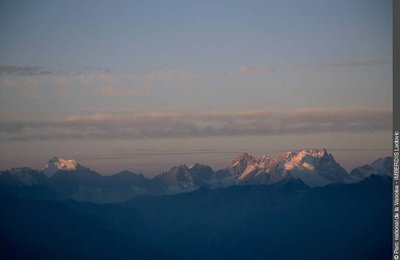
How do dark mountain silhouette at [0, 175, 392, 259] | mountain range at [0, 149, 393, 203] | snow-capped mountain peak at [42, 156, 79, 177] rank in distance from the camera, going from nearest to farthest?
snow-capped mountain peak at [42, 156, 79, 177] < mountain range at [0, 149, 393, 203] < dark mountain silhouette at [0, 175, 392, 259]

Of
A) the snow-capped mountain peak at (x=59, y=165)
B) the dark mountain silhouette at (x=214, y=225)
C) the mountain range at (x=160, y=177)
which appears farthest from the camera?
the dark mountain silhouette at (x=214, y=225)

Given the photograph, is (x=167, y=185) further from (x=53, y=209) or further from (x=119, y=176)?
(x=53, y=209)

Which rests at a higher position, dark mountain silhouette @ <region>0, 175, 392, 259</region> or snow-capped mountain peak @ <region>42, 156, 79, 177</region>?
snow-capped mountain peak @ <region>42, 156, 79, 177</region>

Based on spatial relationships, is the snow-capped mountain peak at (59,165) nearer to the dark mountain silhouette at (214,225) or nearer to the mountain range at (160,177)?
the mountain range at (160,177)

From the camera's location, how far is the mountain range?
15.0 metres

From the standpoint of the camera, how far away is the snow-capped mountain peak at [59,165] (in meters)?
14.8

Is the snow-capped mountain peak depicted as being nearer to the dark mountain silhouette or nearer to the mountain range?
the mountain range

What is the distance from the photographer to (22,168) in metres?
15.0

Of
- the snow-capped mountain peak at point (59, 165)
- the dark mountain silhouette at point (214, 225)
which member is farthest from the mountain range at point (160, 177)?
the dark mountain silhouette at point (214, 225)

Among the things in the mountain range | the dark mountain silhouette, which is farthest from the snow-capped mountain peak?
the dark mountain silhouette

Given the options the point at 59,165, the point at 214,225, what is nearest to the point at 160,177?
the point at 214,225

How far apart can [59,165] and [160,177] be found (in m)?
2.11

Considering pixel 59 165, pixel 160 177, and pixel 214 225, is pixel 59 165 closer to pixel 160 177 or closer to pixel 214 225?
pixel 160 177

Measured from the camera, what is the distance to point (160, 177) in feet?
50.9
